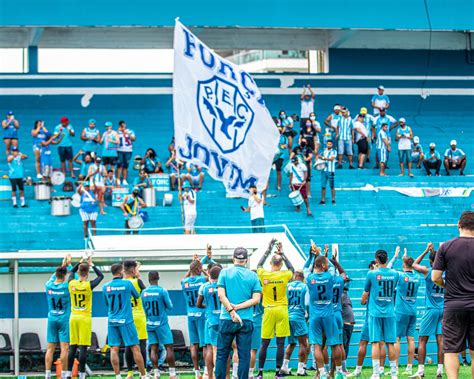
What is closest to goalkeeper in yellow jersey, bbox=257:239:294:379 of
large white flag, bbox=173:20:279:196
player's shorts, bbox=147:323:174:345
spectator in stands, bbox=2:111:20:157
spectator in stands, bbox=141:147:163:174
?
player's shorts, bbox=147:323:174:345

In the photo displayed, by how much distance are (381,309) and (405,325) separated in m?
1.43

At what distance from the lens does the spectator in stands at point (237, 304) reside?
12461 millimetres

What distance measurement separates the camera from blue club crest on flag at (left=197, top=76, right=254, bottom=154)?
64.3 feet

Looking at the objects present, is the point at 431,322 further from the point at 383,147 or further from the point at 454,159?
the point at 454,159

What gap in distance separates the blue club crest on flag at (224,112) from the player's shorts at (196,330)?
14.6 ft

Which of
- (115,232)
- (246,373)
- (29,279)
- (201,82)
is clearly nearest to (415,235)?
(115,232)

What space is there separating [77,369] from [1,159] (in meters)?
13.7

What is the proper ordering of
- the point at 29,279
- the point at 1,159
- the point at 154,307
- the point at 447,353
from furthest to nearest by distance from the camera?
1. the point at 1,159
2. the point at 29,279
3. the point at 154,307
4. the point at 447,353

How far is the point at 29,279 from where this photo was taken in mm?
18953

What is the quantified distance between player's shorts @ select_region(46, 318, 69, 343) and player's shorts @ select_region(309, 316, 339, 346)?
141 inches

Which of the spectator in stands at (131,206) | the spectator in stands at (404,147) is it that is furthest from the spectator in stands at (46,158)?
the spectator in stands at (404,147)

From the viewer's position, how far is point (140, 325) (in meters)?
15.9

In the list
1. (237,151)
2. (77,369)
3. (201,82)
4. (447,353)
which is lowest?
(77,369)

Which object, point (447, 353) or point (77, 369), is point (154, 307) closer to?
point (77, 369)
